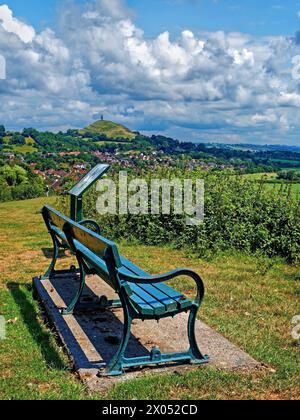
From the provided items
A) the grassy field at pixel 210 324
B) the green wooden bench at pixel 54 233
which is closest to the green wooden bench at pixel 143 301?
the grassy field at pixel 210 324

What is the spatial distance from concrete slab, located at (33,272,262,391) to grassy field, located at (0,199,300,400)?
0.41 ft

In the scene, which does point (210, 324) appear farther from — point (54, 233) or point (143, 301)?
point (54, 233)

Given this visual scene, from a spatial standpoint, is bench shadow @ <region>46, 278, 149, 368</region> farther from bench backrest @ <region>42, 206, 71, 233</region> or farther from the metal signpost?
the metal signpost

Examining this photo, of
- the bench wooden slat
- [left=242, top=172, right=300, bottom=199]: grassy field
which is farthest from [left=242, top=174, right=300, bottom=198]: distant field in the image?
the bench wooden slat

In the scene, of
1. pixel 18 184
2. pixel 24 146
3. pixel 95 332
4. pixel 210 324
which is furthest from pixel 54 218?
pixel 24 146

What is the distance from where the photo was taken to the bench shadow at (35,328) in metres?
4.55

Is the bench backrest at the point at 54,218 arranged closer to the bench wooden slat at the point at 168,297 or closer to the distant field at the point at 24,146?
the bench wooden slat at the point at 168,297

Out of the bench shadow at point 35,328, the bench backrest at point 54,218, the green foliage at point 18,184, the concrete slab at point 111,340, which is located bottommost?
the green foliage at point 18,184

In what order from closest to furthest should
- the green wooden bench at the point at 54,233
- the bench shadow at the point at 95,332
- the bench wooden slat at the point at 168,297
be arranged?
1. the bench wooden slat at the point at 168,297
2. the bench shadow at the point at 95,332
3. the green wooden bench at the point at 54,233

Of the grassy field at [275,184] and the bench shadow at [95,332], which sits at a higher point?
the grassy field at [275,184]

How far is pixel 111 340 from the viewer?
489 cm

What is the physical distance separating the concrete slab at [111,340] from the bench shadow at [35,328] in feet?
0.42

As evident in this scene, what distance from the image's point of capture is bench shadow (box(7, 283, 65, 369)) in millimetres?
4551

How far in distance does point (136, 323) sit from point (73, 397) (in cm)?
166
